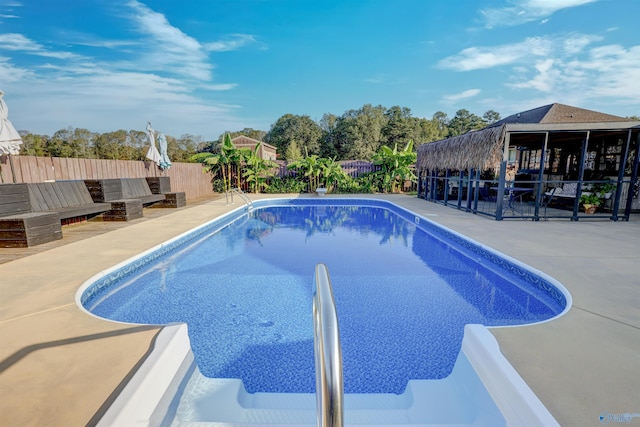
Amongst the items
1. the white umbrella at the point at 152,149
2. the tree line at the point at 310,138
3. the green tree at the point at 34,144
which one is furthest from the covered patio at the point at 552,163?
the green tree at the point at 34,144

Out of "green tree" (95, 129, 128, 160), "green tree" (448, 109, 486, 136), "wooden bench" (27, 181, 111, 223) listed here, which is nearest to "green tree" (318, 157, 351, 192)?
"wooden bench" (27, 181, 111, 223)

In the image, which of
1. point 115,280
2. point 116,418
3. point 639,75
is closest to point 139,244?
point 115,280

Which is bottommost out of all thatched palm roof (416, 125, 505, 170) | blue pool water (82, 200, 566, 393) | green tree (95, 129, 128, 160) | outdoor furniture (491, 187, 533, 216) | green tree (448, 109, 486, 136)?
blue pool water (82, 200, 566, 393)

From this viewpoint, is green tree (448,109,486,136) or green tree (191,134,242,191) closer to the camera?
green tree (191,134,242,191)

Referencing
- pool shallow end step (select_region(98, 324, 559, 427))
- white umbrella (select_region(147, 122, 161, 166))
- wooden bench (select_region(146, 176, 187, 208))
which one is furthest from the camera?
white umbrella (select_region(147, 122, 161, 166))

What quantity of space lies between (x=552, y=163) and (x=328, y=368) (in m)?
16.0

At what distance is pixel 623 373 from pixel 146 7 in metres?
20.6

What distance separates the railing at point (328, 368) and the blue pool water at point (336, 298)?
6.68ft

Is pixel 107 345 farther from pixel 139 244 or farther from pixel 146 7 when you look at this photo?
pixel 146 7

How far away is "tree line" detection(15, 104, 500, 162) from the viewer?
32.8m

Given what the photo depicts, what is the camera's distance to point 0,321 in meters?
2.88

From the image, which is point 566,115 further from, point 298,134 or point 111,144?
point 111,144

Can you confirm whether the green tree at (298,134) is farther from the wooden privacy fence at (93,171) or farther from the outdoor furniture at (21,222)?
the outdoor furniture at (21,222)

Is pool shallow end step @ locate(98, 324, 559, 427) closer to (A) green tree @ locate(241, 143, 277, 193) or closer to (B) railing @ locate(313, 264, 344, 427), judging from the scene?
(B) railing @ locate(313, 264, 344, 427)
